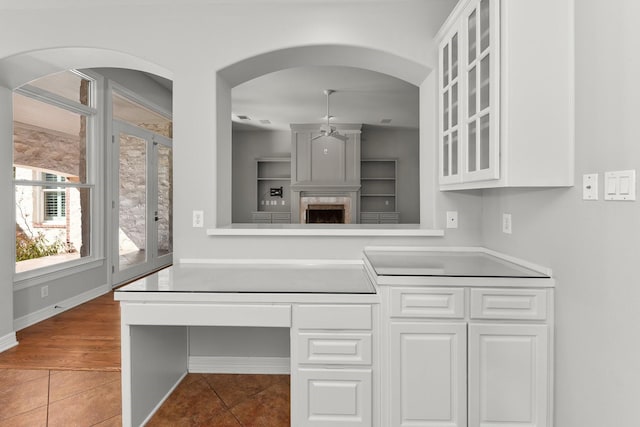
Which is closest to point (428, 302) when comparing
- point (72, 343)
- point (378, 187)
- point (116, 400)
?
point (116, 400)

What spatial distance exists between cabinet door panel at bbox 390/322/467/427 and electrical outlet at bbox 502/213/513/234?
2.33 ft

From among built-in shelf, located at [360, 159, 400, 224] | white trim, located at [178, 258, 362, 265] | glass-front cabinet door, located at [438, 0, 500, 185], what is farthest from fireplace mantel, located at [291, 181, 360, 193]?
glass-front cabinet door, located at [438, 0, 500, 185]

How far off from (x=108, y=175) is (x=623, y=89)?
16.2 feet

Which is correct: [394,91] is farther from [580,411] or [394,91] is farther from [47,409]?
[47,409]

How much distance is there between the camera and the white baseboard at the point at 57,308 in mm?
3639

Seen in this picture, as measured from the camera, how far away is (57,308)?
4.08 meters

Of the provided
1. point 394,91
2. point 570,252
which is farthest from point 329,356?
point 394,91

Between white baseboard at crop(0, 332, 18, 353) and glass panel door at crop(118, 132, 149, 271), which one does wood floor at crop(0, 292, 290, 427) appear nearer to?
white baseboard at crop(0, 332, 18, 353)

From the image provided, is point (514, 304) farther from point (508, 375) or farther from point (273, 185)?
point (273, 185)

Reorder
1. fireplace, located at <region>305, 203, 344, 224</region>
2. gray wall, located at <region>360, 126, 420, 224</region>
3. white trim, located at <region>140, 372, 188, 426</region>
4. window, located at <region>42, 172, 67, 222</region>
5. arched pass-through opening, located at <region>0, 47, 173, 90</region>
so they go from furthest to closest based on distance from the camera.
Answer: gray wall, located at <region>360, 126, 420, 224</region> < fireplace, located at <region>305, 203, 344, 224</region> < window, located at <region>42, 172, 67, 222</region> < arched pass-through opening, located at <region>0, 47, 173, 90</region> < white trim, located at <region>140, 372, 188, 426</region>

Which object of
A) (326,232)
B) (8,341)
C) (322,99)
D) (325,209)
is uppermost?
(322,99)

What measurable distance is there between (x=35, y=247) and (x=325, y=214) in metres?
5.19

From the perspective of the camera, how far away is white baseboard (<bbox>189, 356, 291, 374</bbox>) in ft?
8.95

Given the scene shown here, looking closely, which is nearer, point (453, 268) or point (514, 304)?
point (514, 304)
